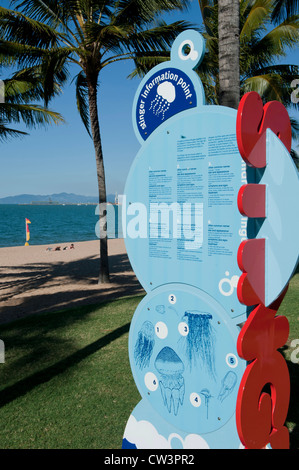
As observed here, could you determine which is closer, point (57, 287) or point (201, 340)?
point (201, 340)

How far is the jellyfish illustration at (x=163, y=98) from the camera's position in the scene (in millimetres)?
3098

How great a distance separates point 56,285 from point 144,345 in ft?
33.0

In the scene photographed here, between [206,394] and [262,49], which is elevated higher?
[262,49]

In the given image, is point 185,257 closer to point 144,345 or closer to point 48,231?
point 144,345

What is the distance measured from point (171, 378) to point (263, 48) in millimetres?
14290

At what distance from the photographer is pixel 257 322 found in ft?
7.96

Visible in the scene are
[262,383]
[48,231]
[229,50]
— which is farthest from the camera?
[48,231]

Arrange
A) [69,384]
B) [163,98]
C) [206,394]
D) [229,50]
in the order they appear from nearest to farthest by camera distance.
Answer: [206,394]
[163,98]
[229,50]
[69,384]

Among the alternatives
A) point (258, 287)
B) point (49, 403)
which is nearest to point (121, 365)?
point (49, 403)

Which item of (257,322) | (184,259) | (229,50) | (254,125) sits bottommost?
(257,322)

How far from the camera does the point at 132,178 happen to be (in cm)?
331

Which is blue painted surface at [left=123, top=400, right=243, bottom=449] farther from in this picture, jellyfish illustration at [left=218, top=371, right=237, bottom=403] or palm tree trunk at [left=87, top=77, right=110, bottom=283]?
palm tree trunk at [left=87, top=77, right=110, bottom=283]
